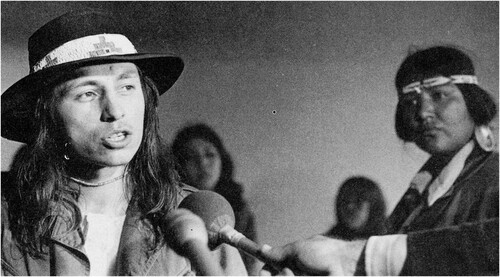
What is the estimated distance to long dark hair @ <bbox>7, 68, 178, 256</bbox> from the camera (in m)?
2.14

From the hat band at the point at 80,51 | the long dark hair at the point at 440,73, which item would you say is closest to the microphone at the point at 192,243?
the hat band at the point at 80,51

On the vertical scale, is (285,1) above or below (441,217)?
above

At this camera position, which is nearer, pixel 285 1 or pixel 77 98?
pixel 77 98

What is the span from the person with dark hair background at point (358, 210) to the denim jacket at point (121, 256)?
0.36m

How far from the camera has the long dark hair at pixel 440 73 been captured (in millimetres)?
Result: 2221

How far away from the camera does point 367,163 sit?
7.25ft

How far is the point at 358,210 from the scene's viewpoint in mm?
2193

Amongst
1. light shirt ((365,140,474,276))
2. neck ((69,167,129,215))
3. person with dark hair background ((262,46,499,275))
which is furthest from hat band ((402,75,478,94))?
neck ((69,167,129,215))

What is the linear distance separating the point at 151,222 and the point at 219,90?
1.61ft

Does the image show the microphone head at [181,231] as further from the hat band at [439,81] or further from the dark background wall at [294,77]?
the hat band at [439,81]

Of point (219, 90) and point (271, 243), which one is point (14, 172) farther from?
point (271, 243)

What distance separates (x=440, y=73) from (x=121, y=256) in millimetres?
1219

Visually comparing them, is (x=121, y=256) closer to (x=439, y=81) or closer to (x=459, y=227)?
(x=459, y=227)

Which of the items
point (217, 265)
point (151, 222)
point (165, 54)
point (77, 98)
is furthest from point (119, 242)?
point (165, 54)
